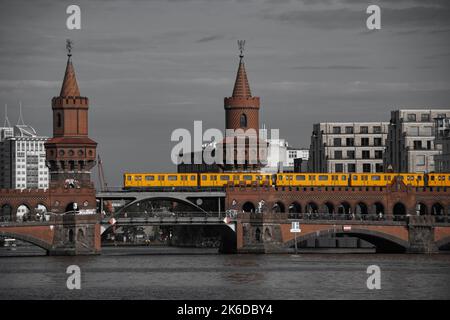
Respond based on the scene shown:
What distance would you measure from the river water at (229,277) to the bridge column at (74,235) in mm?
3577

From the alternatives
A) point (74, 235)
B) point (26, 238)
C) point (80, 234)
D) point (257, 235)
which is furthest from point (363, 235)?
point (26, 238)

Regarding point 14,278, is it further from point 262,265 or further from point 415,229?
point 415,229

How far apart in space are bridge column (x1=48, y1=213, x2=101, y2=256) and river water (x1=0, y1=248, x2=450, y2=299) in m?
3.58

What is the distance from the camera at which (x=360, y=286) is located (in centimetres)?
13550

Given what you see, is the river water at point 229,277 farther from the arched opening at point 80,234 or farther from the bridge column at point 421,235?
the bridge column at point 421,235

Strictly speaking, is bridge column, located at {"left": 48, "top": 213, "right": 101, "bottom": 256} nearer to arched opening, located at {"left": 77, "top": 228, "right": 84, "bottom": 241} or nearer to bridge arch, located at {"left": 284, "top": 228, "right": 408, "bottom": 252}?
arched opening, located at {"left": 77, "top": 228, "right": 84, "bottom": 241}

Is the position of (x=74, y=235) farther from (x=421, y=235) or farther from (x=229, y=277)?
(x=229, y=277)

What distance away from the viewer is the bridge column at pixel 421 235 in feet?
640

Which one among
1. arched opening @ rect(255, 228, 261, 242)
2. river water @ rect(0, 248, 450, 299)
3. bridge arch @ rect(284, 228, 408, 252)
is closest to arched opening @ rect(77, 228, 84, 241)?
river water @ rect(0, 248, 450, 299)

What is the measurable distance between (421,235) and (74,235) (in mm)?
46099
